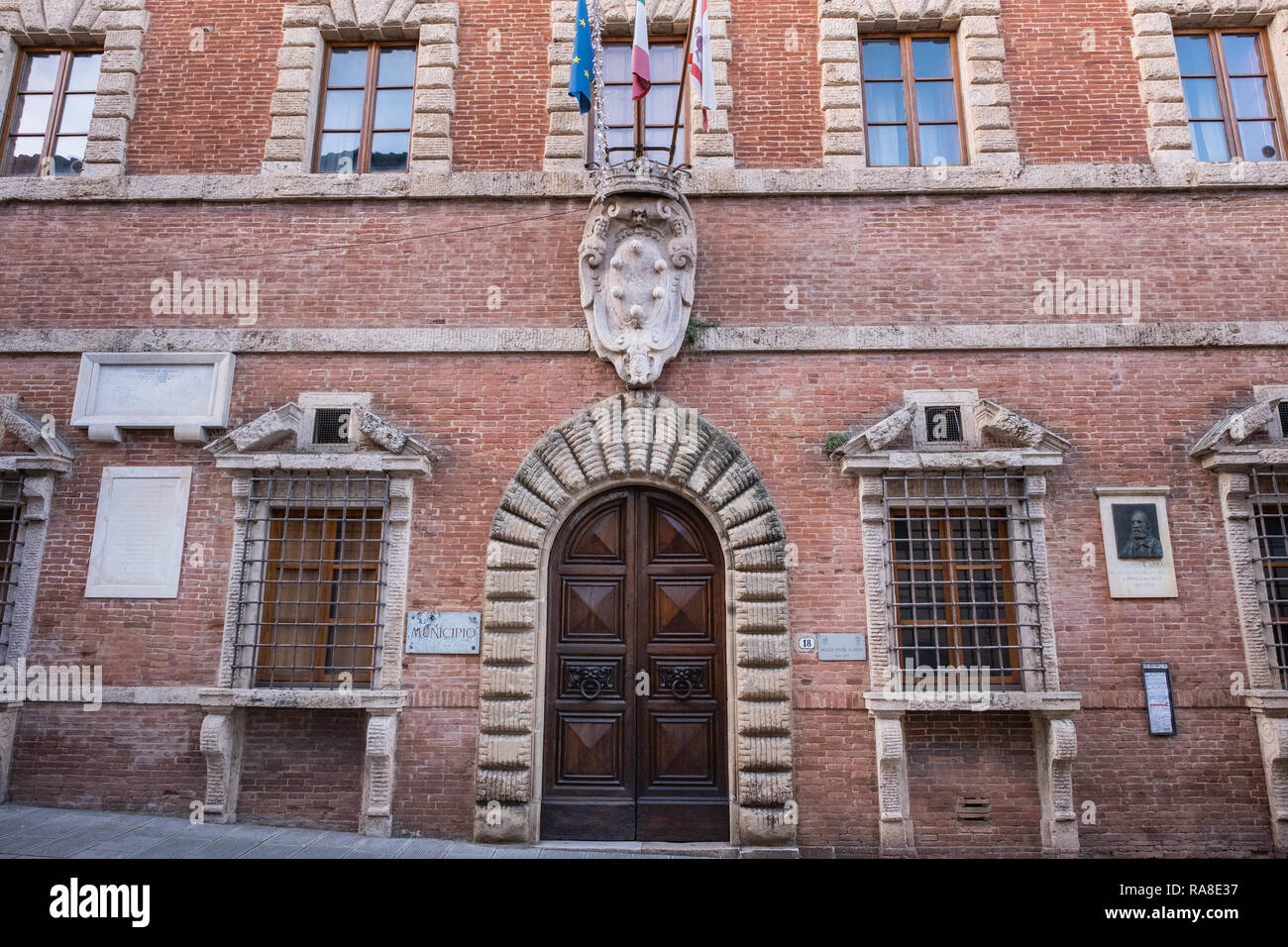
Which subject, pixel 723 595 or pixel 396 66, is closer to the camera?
pixel 723 595

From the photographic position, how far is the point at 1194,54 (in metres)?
8.26

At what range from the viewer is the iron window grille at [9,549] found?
7266 mm

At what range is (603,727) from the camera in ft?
22.9

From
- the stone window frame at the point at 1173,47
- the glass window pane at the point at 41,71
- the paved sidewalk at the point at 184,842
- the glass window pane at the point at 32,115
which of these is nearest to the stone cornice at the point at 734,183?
the stone window frame at the point at 1173,47

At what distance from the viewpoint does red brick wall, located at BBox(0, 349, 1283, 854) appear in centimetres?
673

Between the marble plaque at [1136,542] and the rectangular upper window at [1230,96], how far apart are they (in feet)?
11.9

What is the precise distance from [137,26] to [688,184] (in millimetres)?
6179

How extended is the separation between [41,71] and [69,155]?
1.16 m

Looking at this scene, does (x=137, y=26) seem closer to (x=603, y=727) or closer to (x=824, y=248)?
(x=824, y=248)

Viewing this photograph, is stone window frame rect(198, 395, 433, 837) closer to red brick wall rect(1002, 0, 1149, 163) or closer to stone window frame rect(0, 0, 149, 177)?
stone window frame rect(0, 0, 149, 177)

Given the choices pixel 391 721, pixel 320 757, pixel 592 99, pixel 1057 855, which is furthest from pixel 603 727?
pixel 592 99

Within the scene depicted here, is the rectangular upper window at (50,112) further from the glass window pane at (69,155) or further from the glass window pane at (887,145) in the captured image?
the glass window pane at (887,145)

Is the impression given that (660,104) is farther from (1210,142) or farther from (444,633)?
(444,633)

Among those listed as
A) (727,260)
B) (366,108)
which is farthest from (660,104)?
(366,108)
